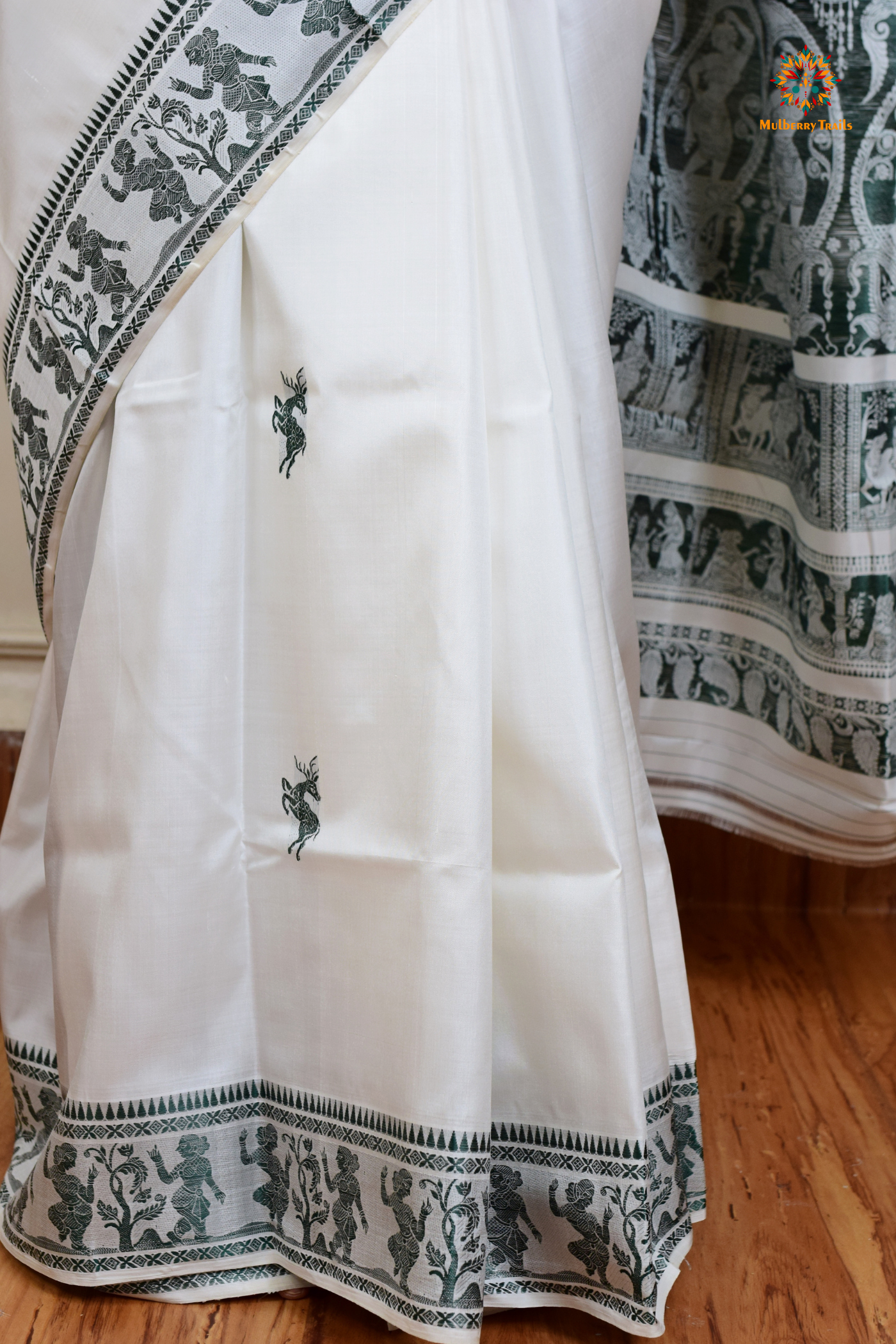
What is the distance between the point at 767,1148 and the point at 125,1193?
434mm

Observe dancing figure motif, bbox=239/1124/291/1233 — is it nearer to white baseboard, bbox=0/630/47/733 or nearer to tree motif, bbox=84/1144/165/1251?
tree motif, bbox=84/1144/165/1251

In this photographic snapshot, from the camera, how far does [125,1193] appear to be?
623 millimetres

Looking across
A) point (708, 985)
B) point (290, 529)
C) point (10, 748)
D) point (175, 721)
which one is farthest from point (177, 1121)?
point (10, 748)

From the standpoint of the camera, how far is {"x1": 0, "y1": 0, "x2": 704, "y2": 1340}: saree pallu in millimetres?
569

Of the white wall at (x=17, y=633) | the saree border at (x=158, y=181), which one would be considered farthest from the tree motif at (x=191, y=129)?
the white wall at (x=17, y=633)

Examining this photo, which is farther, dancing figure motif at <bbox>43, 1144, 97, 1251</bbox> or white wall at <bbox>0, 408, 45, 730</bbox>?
white wall at <bbox>0, 408, 45, 730</bbox>

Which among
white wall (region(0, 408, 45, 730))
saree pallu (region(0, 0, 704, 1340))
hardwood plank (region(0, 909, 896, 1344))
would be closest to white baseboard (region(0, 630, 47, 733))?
white wall (region(0, 408, 45, 730))

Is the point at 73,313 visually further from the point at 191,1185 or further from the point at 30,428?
the point at 191,1185

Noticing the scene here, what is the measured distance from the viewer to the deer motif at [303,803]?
0.61 metres

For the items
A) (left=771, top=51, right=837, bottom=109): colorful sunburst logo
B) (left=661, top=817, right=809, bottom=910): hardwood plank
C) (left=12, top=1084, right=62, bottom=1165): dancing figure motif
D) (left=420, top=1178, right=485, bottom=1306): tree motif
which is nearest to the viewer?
(left=420, top=1178, right=485, bottom=1306): tree motif

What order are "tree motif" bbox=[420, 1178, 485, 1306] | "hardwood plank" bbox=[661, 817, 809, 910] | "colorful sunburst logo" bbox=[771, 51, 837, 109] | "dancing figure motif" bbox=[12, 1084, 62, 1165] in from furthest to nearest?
"hardwood plank" bbox=[661, 817, 809, 910] → "colorful sunburst logo" bbox=[771, 51, 837, 109] → "dancing figure motif" bbox=[12, 1084, 62, 1165] → "tree motif" bbox=[420, 1178, 485, 1306]

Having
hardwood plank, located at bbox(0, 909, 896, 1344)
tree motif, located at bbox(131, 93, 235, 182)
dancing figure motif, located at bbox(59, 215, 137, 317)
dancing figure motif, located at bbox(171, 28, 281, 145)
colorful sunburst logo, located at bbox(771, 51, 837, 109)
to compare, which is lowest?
hardwood plank, located at bbox(0, 909, 896, 1344)

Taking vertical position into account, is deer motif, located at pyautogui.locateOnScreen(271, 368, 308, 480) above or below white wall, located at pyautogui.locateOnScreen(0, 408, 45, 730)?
above

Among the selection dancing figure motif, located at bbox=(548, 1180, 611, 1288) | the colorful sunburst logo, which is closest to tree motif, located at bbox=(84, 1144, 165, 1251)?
dancing figure motif, located at bbox=(548, 1180, 611, 1288)
